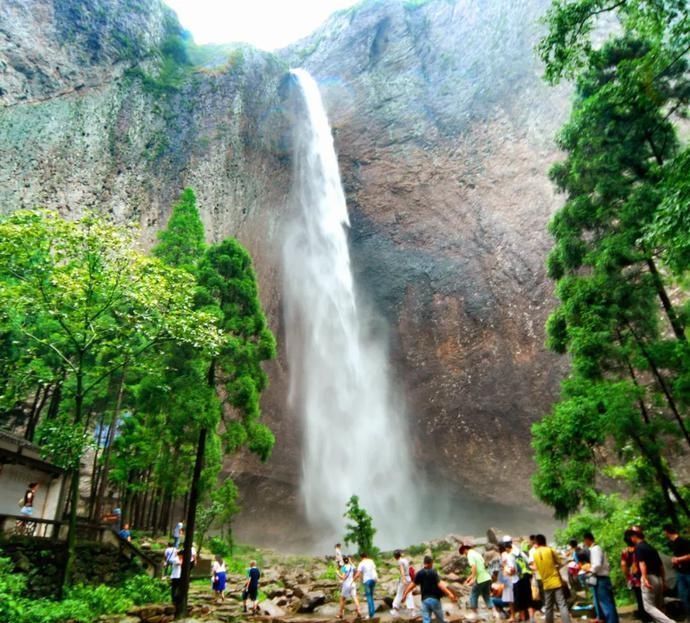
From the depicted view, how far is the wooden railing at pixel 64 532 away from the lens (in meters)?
10.8

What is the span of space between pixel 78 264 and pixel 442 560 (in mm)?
15150

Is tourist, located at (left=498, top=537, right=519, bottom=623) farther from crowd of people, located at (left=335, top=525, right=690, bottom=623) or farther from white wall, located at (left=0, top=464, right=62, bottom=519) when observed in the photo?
white wall, located at (left=0, top=464, right=62, bottom=519)

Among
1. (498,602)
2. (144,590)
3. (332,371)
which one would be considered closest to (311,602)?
(144,590)

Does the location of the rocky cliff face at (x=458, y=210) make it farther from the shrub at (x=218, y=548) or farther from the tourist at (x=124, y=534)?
the tourist at (x=124, y=534)

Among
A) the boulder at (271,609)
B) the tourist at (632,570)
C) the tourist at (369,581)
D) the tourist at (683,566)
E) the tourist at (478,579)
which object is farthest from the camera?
the boulder at (271,609)

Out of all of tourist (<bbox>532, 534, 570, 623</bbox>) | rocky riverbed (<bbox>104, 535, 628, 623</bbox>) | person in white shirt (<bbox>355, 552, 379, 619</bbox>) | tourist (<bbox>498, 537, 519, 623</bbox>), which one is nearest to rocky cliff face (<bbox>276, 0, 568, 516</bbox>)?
rocky riverbed (<bbox>104, 535, 628, 623</bbox>)

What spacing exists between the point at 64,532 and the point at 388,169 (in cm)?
3310

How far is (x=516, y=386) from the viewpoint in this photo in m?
28.8

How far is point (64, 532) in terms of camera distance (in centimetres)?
1286

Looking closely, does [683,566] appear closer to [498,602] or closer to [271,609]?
[498,602]

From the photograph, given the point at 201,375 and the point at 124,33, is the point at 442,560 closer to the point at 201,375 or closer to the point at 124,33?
the point at 201,375

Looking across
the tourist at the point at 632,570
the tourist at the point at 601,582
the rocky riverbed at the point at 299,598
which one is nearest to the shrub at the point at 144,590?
the rocky riverbed at the point at 299,598

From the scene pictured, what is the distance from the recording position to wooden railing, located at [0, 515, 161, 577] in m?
10.8

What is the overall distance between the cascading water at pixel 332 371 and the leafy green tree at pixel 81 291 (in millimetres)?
20569
